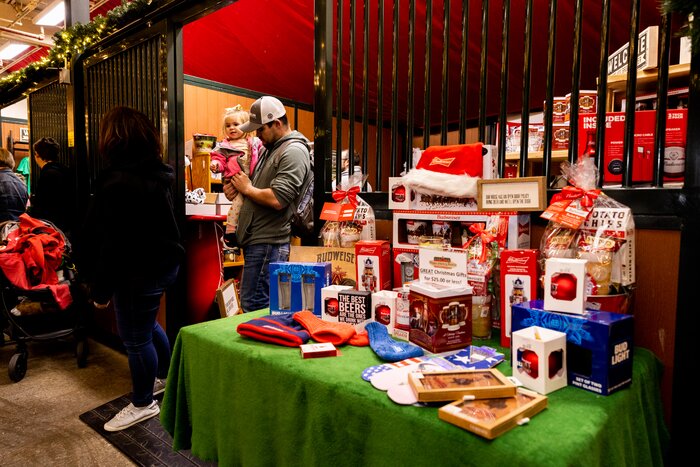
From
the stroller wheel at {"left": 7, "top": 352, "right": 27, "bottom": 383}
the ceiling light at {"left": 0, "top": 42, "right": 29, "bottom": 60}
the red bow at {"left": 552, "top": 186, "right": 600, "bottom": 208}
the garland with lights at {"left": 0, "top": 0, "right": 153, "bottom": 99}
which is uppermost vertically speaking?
the ceiling light at {"left": 0, "top": 42, "right": 29, "bottom": 60}

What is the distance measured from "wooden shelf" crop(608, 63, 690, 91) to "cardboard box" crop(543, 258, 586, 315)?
59.3 inches

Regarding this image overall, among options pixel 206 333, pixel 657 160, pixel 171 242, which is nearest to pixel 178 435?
pixel 206 333

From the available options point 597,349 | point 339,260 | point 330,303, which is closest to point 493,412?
point 597,349

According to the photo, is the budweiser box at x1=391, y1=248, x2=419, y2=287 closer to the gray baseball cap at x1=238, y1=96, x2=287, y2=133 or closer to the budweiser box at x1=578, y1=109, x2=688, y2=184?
the budweiser box at x1=578, y1=109, x2=688, y2=184

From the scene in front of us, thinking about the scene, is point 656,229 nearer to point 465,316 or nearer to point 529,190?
point 529,190

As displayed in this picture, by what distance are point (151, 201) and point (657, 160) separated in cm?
206

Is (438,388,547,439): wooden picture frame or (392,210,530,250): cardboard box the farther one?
(392,210,530,250): cardboard box

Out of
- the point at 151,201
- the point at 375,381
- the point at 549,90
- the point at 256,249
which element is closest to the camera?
the point at 375,381

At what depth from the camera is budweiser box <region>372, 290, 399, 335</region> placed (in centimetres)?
144

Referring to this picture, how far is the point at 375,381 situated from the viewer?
1.07 m

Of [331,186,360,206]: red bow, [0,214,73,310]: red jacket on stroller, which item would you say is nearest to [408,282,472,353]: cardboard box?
[331,186,360,206]: red bow

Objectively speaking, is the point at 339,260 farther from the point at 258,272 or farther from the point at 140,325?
the point at 140,325

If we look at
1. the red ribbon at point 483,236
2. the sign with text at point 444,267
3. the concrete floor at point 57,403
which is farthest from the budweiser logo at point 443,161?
the concrete floor at point 57,403

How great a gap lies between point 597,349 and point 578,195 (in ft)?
1.59
